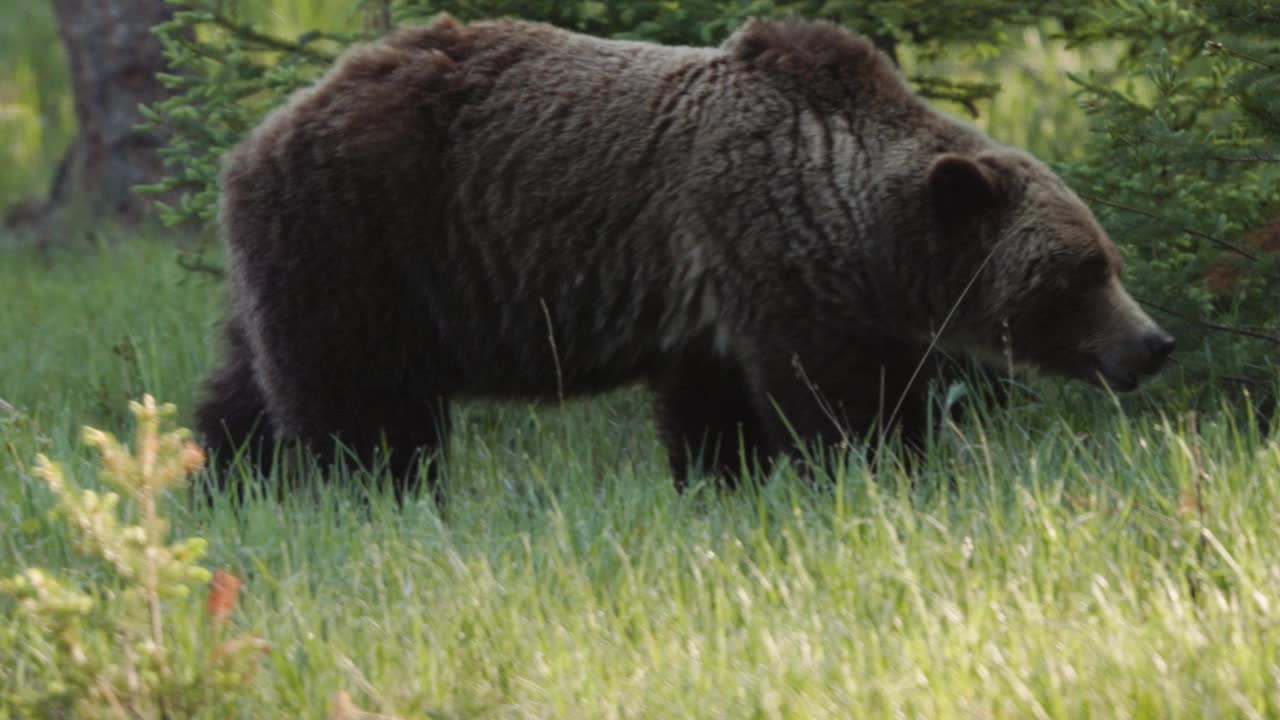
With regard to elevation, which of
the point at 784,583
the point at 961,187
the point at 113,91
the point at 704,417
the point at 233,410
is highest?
the point at 961,187

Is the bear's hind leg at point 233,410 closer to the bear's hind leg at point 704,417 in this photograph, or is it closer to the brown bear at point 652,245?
the brown bear at point 652,245

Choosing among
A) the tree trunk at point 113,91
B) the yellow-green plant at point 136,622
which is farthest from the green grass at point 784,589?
the tree trunk at point 113,91

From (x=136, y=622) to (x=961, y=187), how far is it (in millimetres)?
2712

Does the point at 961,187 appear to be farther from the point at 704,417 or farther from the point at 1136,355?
the point at 704,417

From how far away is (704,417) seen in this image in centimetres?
575

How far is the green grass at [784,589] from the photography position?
331cm

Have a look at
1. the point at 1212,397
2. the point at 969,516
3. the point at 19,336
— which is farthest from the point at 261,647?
the point at 19,336

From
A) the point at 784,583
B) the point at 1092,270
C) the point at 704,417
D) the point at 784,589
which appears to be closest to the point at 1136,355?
the point at 1092,270

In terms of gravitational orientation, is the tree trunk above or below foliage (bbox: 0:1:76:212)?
above

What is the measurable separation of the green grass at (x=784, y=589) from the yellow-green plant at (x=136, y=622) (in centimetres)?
15

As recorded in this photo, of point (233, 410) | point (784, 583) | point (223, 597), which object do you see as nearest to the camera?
point (223, 597)

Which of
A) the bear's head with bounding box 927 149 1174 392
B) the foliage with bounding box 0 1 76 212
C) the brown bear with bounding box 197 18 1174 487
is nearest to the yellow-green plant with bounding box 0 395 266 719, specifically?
the brown bear with bounding box 197 18 1174 487

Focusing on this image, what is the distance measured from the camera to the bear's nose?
5.02m

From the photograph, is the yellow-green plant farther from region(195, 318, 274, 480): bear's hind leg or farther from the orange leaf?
region(195, 318, 274, 480): bear's hind leg
